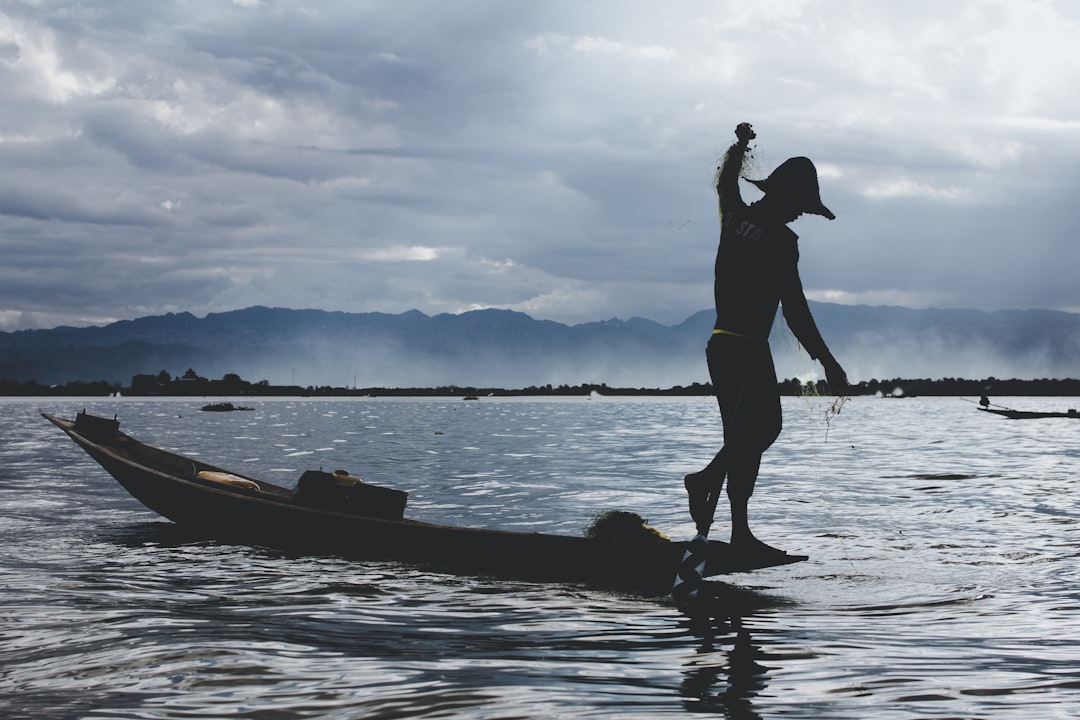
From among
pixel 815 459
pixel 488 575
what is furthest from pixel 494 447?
pixel 488 575

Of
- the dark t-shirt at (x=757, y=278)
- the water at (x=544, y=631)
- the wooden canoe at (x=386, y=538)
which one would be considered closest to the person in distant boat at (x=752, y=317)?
the dark t-shirt at (x=757, y=278)

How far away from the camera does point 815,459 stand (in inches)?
1556

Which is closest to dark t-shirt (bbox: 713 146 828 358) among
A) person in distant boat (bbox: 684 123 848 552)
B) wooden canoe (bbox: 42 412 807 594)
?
person in distant boat (bbox: 684 123 848 552)

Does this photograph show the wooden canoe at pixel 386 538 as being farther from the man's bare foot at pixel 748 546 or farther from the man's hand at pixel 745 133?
the man's hand at pixel 745 133

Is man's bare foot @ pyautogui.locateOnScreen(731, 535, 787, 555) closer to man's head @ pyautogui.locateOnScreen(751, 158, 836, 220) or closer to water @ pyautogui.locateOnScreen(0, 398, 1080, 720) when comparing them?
water @ pyautogui.locateOnScreen(0, 398, 1080, 720)

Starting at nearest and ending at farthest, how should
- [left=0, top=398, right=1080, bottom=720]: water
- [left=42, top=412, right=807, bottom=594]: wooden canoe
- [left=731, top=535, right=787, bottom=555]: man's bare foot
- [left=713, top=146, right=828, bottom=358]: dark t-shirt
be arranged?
[left=0, top=398, right=1080, bottom=720]: water → [left=713, top=146, right=828, bottom=358]: dark t-shirt → [left=731, top=535, right=787, bottom=555]: man's bare foot → [left=42, top=412, right=807, bottom=594]: wooden canoe

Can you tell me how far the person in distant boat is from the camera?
29.6 feet

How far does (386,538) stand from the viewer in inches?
496

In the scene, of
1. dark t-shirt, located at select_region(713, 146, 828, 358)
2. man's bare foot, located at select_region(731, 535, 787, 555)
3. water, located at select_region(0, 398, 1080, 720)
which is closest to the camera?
water, located at select_region(0, 398, 1080, 720)

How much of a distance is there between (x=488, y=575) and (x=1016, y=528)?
10.1m

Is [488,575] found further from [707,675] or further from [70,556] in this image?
[70,556]

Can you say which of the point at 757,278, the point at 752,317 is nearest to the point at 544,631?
the point at 752,317

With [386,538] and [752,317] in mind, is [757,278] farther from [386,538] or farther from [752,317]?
[386,538]

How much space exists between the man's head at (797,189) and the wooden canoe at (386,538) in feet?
10.9
